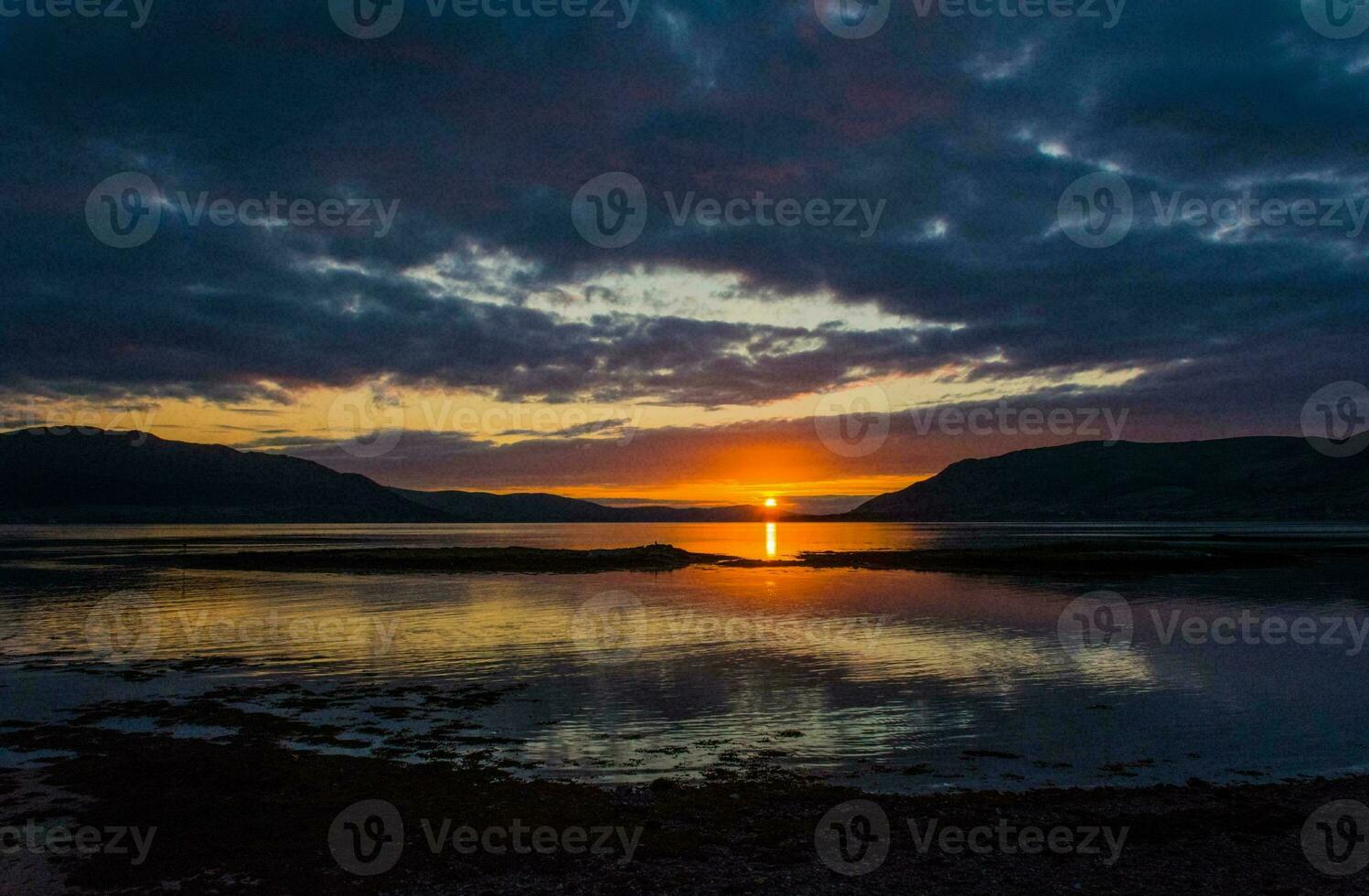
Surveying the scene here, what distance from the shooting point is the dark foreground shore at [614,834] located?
1309 centimetres

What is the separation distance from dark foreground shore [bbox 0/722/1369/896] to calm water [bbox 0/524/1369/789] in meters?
2.06

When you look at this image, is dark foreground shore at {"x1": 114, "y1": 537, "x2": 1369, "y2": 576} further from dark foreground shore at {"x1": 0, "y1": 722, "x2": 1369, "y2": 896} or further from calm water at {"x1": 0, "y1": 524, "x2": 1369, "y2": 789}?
dark foreground shore at {"x1": 0, "y1": 722, "x2": 1369, "y2": 896}

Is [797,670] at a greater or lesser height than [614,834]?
lesser

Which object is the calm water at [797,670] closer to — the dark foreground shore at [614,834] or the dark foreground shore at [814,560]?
the dark foreground shore at [614,834]

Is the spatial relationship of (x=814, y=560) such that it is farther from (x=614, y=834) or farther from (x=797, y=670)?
(x=614, y=834)

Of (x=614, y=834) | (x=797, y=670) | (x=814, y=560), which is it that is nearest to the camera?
(x=614, y=834)

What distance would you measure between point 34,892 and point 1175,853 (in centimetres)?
1878

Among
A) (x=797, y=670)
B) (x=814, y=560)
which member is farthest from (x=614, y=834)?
(x=814, y=560)

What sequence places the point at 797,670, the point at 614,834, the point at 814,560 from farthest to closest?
1. the point at 814,560
2. the point at 797,670
3. the point at 614,834

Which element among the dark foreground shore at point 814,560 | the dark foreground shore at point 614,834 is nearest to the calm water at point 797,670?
the dark foreground shore at point 614,834

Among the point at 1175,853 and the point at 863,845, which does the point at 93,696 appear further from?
the point at 1175,853

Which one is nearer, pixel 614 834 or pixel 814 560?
pixel 614 834

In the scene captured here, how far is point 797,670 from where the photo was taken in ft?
106

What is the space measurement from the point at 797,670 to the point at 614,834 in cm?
1839
